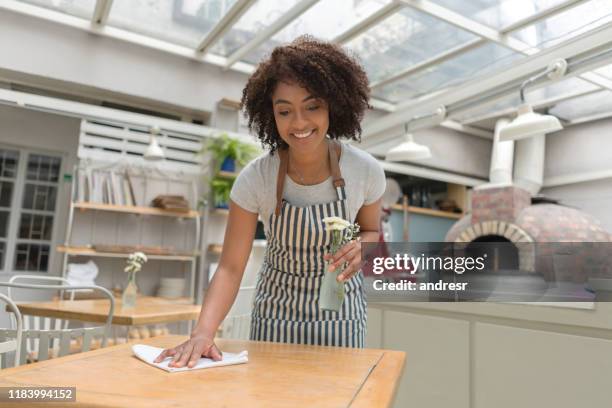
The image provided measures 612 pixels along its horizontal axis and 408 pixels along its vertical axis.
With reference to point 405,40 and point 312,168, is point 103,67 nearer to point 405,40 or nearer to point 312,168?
point 405,40

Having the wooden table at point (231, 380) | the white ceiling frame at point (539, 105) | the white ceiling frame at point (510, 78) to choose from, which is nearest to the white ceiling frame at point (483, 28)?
the white ceiling frame at point (510, 78)

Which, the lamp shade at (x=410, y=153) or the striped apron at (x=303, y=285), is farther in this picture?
the lamp shade at (x=410, y=153)

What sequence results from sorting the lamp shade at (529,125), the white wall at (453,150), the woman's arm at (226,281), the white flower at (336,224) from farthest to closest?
the white wall at (453,150), the lamp shade at (529,125), the white flower at (336,224), the woman's arm at (226,281)

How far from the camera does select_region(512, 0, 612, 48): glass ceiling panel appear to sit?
3725 millimetres

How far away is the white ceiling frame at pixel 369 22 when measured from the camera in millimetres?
3939

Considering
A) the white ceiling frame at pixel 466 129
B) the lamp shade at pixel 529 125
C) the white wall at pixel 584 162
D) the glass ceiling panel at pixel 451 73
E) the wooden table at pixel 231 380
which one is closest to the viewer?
the wooden table at pixel 231 380

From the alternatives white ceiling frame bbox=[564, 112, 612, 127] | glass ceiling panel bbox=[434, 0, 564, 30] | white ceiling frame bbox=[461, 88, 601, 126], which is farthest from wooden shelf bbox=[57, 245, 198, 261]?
white ceiling frame bbox=[564, 112, 612, 127]

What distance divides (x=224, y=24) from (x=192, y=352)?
3.86 m

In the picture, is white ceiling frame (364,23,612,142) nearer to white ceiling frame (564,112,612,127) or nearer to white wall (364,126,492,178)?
white wall (364,126,492,178)

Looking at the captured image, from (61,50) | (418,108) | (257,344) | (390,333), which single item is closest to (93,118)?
(61,50)

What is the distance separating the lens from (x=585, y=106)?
18.2ft

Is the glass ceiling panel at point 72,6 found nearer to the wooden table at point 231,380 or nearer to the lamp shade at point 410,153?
the lamp shade at point 410,153

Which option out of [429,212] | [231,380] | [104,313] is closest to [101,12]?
[104,313]

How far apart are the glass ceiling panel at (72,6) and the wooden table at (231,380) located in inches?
159
